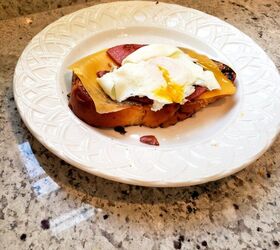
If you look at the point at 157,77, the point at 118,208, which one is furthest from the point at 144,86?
the point at 118,208

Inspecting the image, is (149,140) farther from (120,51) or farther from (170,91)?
(120,51)

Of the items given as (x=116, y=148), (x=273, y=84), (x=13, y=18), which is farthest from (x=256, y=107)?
(x=13, y=18)

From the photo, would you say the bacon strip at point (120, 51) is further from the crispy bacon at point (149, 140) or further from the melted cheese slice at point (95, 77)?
the crispy bacon at point (149, 140)

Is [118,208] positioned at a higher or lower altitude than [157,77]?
lower

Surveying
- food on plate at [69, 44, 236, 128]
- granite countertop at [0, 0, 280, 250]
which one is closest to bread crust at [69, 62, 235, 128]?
food on plate at [69, 44, 236, 128]

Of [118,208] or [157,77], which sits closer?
[118,208]

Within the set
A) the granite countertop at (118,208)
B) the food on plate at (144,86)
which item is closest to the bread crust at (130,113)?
the food on plate at (144,86)

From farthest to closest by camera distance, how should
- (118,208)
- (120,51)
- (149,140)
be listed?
(120,51) < (149,140) < (118,208)

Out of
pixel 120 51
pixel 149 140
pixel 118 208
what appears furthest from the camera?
pixel 120 51
